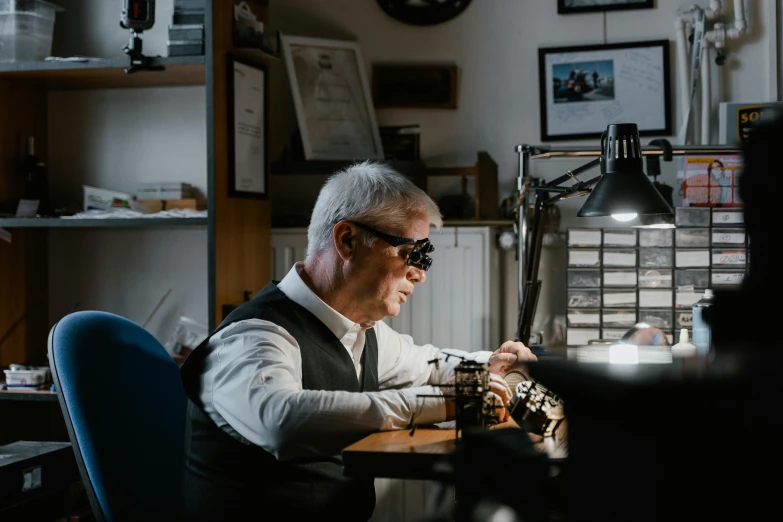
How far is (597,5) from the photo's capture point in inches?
137

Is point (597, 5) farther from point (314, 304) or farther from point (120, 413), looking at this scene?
point (120, 413)

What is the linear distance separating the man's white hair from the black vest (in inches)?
8.1

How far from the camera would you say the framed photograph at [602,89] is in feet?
11.2

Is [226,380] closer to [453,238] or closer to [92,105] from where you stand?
[453,238]

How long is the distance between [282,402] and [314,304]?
0.39 meters

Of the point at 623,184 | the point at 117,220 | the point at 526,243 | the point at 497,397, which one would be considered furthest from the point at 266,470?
the point at 117,220

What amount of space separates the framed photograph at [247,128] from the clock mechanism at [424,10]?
61cm

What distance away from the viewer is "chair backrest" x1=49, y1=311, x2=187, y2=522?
190 centimetres

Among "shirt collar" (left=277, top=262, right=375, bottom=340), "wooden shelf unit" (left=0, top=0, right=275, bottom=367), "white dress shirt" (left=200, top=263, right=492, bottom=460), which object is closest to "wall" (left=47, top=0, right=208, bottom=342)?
"wooden shelf unit" (left=0, top=0, right=275, bottom=367)

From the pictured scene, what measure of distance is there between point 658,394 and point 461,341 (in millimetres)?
2399

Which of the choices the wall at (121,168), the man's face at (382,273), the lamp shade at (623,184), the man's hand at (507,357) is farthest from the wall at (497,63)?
the man's face at (382,273)

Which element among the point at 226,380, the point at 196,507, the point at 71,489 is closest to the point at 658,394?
the point at 226,380

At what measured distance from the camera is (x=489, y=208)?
3443 mm

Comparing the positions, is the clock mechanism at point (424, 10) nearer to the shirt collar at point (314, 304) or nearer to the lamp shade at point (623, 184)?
the lamp shade at point (623, 184)
